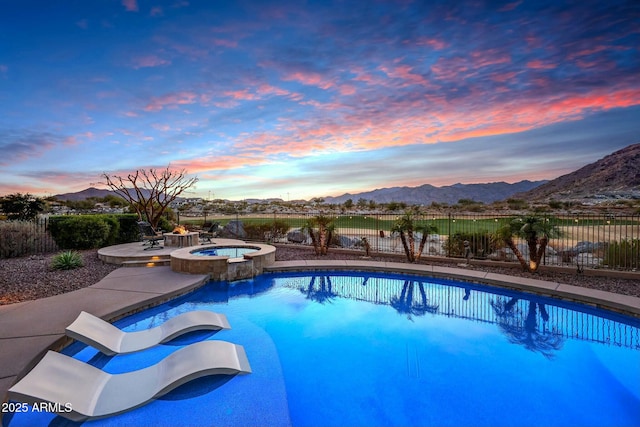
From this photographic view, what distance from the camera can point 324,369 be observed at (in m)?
4.27

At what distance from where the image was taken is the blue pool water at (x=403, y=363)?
3.23 metres

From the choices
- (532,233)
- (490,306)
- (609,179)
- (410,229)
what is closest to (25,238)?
(410,229)

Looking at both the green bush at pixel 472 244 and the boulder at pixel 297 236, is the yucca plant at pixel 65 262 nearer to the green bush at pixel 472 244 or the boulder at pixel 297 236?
the boulder at pixel 297 236

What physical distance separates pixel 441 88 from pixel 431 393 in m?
10.3

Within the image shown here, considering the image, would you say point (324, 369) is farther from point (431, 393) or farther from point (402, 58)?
point (402, 58)

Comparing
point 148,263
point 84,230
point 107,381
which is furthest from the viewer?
point 84,230

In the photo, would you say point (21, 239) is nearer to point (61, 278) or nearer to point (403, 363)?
point (61, 278)

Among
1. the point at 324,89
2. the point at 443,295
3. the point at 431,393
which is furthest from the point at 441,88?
the point at 431,393

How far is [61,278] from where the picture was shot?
7133 mm

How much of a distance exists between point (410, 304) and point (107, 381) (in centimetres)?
582

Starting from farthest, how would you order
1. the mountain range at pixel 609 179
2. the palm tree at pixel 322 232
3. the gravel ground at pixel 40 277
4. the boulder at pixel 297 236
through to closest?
the mountain range at pixel 609 179 < the boulder at pixel 297 236 < the palm tree at pixel 322 232 < the gravel ground at pixel 40 277

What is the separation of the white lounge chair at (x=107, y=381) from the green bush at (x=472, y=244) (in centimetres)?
855

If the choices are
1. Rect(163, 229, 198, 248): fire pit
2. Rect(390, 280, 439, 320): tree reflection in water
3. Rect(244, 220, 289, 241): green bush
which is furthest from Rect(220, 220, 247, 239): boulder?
Rect(390, 280, 439, 320): tree reflection in water

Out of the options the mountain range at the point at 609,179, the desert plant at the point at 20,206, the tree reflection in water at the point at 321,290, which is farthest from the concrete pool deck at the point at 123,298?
the mountain range at the point at 609,179
